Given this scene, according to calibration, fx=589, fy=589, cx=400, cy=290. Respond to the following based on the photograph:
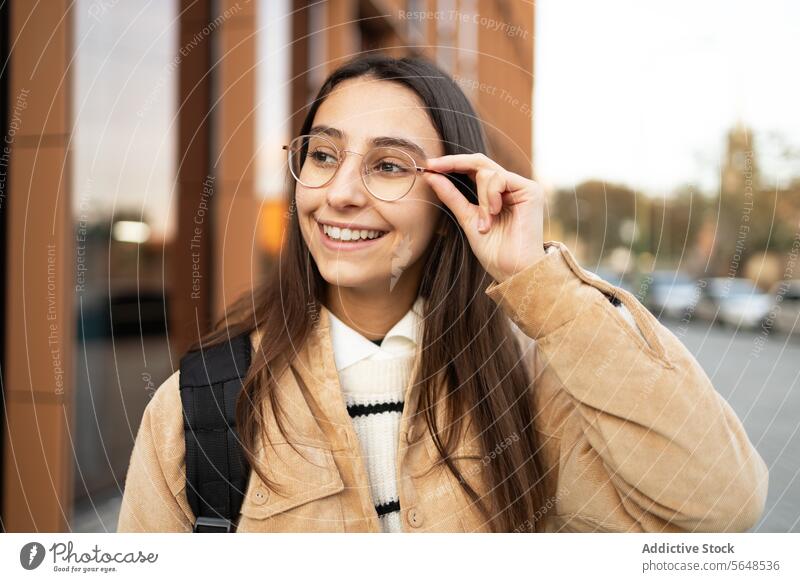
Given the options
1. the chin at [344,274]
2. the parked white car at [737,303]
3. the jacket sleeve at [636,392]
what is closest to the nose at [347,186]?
the chin at [344,274]

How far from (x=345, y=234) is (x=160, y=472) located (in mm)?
668

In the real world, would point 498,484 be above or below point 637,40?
below

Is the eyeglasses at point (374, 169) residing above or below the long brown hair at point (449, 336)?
above

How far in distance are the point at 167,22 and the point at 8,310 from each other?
140 centimetres

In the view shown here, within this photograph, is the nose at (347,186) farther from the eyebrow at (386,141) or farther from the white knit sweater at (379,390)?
the white knit sweater at (379,390)

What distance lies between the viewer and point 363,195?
4.33 ft

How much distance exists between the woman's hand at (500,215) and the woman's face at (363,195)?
93 mm

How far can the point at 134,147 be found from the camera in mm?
2791

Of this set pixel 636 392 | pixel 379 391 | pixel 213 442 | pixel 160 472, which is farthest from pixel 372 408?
pixel 636 392

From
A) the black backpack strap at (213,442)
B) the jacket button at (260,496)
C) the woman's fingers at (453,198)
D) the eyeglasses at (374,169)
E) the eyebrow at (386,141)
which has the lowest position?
the jacket button at (260,496)

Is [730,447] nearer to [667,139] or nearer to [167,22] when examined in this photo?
[667,139]

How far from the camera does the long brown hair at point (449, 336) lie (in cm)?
138
